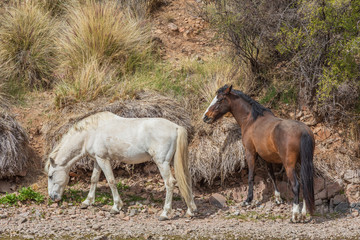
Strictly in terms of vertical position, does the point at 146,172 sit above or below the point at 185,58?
below

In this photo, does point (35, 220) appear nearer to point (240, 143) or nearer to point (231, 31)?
point (240, 143)

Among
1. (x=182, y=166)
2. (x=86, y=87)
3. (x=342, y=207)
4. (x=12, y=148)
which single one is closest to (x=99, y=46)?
(x=86, y=87)

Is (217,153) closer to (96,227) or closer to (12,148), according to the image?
(96,227)

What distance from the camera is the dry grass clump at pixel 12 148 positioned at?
8.31 meters

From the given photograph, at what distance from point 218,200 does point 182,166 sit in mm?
1233

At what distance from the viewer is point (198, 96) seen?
9875mm

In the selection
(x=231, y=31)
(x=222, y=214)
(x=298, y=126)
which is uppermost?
(x=231, y=31)

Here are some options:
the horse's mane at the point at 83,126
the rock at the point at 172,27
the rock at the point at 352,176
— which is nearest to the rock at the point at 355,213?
the rock at the point at 352,176

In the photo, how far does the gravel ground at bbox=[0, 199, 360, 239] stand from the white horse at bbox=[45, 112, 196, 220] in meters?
0.26

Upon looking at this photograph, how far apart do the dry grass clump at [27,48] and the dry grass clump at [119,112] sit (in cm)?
189

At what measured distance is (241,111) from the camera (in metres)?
8.17

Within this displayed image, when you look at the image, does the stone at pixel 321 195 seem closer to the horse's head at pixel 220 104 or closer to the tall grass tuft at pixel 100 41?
the horse's head at pixel 220 104

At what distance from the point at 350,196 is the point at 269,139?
1.80m

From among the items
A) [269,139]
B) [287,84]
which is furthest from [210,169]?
[287,84]
